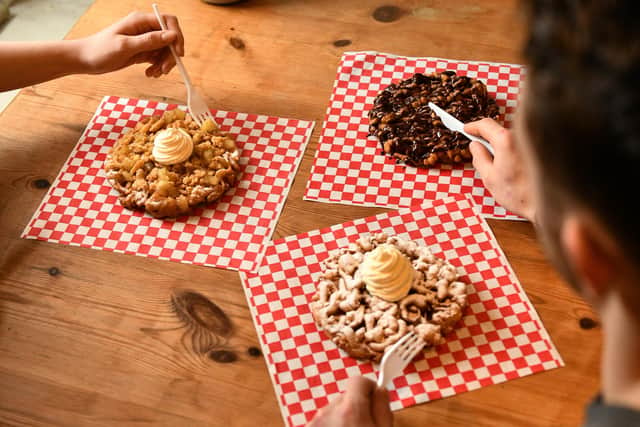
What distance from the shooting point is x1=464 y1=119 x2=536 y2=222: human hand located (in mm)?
1222

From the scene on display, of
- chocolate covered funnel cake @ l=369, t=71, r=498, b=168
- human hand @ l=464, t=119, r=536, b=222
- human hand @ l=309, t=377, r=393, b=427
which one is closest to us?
human hand @ l=309, t=377, r=393, b=427

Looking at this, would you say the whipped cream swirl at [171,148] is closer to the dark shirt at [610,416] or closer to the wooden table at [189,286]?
the wooden table at [189,286]

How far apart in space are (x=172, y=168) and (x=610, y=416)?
949 millimetres

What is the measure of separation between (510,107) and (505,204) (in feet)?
1.06

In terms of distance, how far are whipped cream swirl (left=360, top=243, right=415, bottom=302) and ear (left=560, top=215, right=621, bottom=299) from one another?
19.0 inches

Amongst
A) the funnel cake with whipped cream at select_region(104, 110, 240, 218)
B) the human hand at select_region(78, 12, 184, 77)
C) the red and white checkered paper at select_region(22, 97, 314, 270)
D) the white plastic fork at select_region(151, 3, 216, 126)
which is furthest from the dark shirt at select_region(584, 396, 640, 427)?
the human hand at select_region(78, 12, 184, 77)

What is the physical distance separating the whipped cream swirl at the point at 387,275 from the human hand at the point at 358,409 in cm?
16

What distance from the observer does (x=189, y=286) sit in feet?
3.93

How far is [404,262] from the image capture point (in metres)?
1.09

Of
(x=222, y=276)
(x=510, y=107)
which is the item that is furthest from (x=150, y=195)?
(x=510, y=107)

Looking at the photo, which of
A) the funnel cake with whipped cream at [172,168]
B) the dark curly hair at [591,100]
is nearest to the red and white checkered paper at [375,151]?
the funnel cake with whipped cream at [172,168]

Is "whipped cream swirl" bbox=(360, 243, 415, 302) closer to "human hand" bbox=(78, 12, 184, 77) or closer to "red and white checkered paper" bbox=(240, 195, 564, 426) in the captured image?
"red and white checkered paper" bbox=(240, 195, 564, 426)

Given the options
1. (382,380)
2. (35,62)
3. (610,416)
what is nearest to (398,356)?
(382,380)

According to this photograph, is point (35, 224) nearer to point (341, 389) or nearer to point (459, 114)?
point (341, 389)
